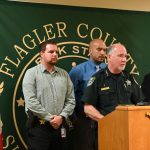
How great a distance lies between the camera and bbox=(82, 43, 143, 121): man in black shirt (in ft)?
9.68

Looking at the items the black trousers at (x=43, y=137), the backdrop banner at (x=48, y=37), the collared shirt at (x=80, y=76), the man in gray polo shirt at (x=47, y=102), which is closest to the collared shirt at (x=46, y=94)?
the man in gray polo shirt at (x=47, y=102)


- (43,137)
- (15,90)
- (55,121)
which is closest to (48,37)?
(15,90)

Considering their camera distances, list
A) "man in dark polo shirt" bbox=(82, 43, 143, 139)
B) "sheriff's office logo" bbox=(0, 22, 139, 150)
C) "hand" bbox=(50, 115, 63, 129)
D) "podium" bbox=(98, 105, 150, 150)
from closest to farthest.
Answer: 1. "podium" bbox=(98, 105, 150, 150)
2. "man in dark polo shirt" bbox=(82, 43, 143, 139)
3. "hand" bbox=(50, 115, 63, 129)
4. "sheriff's office logo" bbox=(0, 22, 139, 150)

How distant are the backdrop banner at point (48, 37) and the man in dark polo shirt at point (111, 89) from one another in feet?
3.40

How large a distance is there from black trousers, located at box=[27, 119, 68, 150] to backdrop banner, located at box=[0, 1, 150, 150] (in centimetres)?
50

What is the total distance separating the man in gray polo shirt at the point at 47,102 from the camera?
3229mm

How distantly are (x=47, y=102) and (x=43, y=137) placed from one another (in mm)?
338

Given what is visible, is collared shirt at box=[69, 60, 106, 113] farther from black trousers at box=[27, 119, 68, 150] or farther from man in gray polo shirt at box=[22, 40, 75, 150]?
black trousers at box=[27, 119, 68, 150]

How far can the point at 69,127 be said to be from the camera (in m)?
3.45

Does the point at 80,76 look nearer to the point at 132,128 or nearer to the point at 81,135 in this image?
the point at 81,135

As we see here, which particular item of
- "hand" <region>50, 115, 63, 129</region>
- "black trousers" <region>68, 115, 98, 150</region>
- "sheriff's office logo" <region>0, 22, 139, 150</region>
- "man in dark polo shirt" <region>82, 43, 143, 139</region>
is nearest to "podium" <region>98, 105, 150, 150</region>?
"man in dark polo shirt" <region>82, 43, 143, 139</region>

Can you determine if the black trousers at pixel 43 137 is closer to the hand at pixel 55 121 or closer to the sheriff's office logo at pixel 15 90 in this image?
the hand at pixel 55 121

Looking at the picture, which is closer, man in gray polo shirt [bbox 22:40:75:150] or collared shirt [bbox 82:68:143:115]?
collared shirt [bbox 82:68:143:115]

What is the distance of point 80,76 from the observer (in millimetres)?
3727
